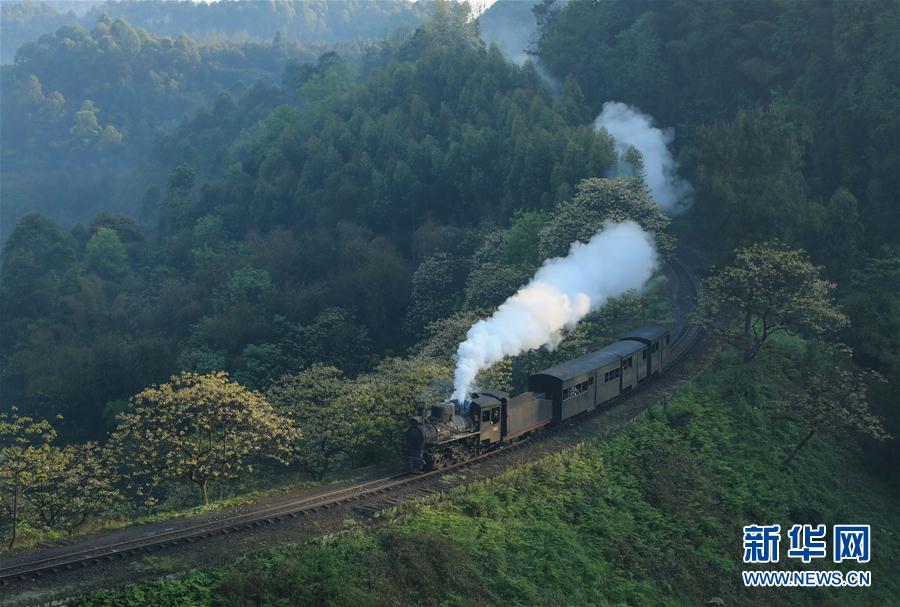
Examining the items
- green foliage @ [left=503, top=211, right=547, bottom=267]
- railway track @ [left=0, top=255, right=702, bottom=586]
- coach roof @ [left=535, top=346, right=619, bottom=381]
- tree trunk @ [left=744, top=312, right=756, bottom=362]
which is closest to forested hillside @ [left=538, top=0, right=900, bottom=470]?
tree trunk @ [left=744, top=312, right=756, bottom=362]

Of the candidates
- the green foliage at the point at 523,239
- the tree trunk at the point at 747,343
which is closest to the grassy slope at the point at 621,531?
the tree trunk at the point at 747,343

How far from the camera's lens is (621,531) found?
28000mm

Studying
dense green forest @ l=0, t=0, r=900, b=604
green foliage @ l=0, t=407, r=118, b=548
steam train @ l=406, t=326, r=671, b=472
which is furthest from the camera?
steam train @ l=406, t=326, r=671, b=472

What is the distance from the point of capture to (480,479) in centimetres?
Answer: 2925

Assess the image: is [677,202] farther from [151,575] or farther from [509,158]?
[151,575]

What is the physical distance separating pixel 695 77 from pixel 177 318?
48409 mm

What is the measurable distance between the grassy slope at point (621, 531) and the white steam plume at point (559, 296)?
5.03 metres

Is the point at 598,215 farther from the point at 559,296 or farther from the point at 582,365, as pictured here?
the point at 582,365

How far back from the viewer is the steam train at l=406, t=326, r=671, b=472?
29.3 m

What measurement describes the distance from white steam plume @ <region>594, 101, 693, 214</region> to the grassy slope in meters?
27.8

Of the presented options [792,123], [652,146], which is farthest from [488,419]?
[652,146]

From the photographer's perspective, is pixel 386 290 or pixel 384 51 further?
pixel 384 51

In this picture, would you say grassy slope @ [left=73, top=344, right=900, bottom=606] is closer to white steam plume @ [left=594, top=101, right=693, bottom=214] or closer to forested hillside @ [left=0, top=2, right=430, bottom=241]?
white steam plume @ [left=594, top=101, right=693, bottom=214]

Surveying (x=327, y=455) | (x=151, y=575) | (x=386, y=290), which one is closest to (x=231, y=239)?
(x=386, y=290)
